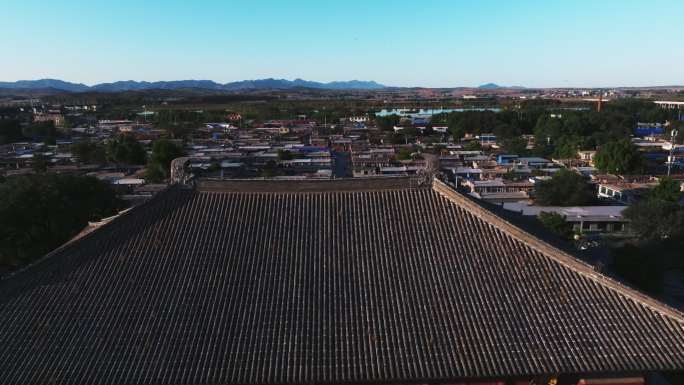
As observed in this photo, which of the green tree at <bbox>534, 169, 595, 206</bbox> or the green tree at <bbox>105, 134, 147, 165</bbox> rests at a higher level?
the green tree at <bbox>105, 134, 147, 165</bbox>

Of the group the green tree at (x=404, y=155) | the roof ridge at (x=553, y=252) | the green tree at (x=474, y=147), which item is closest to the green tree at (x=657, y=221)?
the roof ridge at (x=553, y=252)

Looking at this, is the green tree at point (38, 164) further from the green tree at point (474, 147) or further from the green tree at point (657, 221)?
the green tree at point (657, 221)

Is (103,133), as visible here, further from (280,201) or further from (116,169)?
(280,201)

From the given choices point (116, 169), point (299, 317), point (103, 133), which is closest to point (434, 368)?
point (299, 317)

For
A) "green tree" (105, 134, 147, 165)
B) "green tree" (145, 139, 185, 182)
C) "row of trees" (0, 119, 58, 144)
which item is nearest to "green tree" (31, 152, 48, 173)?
"green tree" (105, 134, 147, 165)

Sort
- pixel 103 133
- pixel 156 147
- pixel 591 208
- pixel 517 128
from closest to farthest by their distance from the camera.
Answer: pixel 591 208, pixel 156 147, pixel 517 128, pixel 103 133

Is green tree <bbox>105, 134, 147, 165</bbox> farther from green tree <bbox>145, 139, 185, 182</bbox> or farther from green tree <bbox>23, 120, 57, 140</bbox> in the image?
green tree <bbox>23, 120, 57, 140</bbox>

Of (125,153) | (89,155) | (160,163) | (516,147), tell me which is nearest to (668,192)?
(516,147)
